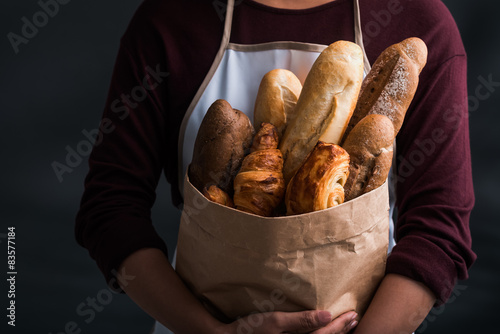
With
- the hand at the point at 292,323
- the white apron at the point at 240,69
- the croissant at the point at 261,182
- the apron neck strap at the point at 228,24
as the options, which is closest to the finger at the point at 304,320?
the hand at the point at 292,323

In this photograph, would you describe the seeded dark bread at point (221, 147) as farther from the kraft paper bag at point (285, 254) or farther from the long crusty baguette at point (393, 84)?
the long crusty baguette at point (393, 84)

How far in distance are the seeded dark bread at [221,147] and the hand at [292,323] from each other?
0.61ft

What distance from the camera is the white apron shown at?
1.12m

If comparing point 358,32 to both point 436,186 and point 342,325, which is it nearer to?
point 436,186

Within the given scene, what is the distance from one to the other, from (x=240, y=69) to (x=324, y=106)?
283 mm

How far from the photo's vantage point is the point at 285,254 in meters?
0.84

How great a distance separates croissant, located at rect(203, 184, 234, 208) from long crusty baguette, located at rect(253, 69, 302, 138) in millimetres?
137

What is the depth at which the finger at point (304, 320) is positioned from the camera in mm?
879

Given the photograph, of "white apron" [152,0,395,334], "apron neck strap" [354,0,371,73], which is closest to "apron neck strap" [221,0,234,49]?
"white apron" [152,0,395,334]

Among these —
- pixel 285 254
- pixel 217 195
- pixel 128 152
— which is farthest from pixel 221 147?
pixel 128 152

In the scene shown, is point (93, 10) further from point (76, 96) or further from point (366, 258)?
point (366, 258)

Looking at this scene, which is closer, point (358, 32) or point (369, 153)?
point (369, 153)

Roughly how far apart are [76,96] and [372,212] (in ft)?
4.89

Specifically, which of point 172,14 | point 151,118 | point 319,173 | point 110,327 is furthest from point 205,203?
point 110,327
